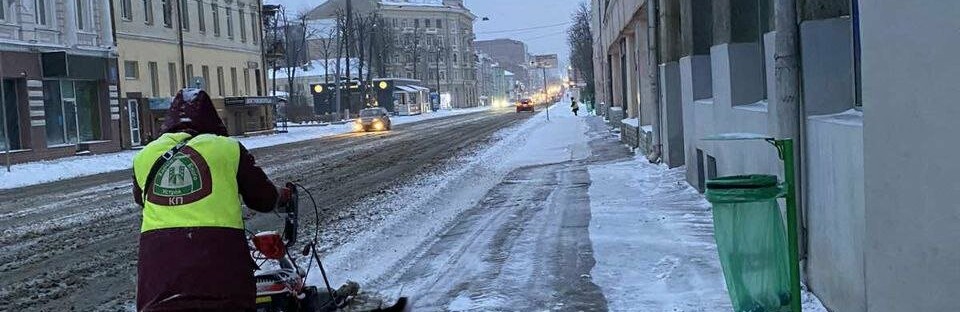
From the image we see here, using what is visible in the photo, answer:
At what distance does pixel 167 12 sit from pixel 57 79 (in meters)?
10.5

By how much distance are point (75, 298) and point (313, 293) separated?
12.6ft

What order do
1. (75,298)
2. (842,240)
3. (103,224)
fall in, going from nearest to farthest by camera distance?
(842,240) → (75,298) → (103,224)

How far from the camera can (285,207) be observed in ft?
13.8

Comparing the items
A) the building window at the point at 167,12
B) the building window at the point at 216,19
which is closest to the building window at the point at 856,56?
the building window at the point at 167,12

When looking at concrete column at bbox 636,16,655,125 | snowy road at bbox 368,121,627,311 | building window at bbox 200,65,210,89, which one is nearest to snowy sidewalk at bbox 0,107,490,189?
building window at bbox 200,65,210,89

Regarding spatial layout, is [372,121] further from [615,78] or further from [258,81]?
[615,78]

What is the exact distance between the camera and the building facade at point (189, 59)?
128 ft

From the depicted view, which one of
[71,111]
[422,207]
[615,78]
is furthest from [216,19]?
[422,207]

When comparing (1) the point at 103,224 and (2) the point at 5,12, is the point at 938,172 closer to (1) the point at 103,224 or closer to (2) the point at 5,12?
(1) the point at 103,224

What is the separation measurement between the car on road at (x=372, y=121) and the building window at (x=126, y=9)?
13.7m

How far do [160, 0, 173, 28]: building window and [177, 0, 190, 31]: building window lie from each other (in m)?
1.02

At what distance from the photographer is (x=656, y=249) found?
28.2 ft

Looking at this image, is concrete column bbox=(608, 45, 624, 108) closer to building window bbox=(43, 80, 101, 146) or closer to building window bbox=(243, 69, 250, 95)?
building window bbox=(43, 80, 101, 146)

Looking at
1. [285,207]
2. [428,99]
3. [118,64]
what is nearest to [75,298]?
[285,207]
